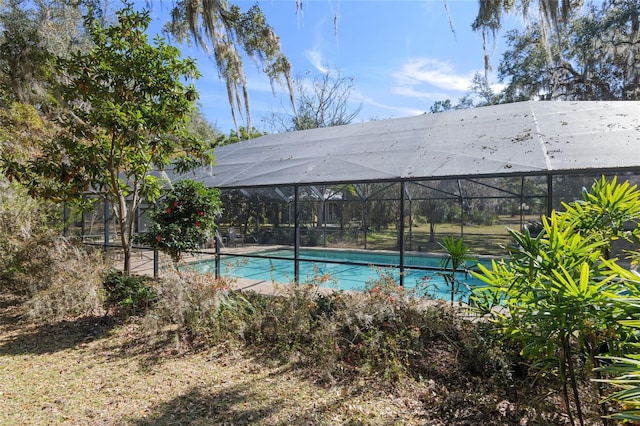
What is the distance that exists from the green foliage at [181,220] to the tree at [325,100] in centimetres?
1986

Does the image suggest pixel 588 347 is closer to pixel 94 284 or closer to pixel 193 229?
pixel 193 229

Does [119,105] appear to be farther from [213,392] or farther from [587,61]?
[587,61]

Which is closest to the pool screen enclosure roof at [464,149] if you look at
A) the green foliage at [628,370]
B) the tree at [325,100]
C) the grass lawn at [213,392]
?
the grass lawn at [213,392]

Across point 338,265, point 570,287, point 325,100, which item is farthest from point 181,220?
point 325,100

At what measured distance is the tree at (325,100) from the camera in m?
24.6

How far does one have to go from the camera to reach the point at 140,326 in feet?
16.8

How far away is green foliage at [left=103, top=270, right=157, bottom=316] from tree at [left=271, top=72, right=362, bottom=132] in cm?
2011

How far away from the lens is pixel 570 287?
1937 mm

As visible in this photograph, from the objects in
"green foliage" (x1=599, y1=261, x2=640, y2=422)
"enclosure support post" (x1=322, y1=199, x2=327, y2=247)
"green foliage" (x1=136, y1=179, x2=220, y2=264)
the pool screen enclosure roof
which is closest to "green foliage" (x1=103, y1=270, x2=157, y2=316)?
"green foliage" (x1=136, y1=179, x2=220, y2=264)

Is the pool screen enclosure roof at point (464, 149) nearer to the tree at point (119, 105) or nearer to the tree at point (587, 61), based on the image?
the tree at point (119, 105)

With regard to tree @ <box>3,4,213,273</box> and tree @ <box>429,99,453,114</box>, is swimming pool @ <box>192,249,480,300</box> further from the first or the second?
tree @ <box>429,99,453,114</box>

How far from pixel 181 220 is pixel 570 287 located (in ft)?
15.8

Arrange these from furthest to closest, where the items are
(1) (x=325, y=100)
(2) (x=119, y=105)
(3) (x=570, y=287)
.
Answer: (1) (x=325, y=100), (2) (x=119, y=105), (3) (x=570, y=287)

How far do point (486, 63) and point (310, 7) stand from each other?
3332 millimetres
